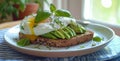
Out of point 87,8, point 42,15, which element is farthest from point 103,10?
point 42,15

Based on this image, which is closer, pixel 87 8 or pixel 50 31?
pixel 50 31

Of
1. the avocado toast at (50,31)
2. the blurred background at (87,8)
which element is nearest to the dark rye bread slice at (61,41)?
the avocado toast at (50,31)

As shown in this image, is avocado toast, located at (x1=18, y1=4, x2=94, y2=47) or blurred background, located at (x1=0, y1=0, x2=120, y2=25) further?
blurred background, located at (x1=0, y1=0, x2=120, y2=25)

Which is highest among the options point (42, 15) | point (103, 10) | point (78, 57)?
point (42, 15)

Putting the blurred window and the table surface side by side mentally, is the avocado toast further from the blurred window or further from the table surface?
the blurred window

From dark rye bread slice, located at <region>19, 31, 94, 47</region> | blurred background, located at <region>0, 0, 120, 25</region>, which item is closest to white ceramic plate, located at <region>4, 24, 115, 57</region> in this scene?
dark rye bread slice, located at <region>19, 31, 94, 47</region>

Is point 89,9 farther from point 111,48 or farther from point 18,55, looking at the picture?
point 18,55

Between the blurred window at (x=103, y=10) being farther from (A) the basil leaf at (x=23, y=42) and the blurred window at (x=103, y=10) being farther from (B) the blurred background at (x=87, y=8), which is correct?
(A) the basil leaf at (x=23, y=42)

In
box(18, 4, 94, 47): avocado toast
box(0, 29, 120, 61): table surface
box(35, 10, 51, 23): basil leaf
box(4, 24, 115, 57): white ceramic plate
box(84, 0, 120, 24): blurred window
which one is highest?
box(35, 10, 51, 23): basil leaf

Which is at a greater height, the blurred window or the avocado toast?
the avocado toast

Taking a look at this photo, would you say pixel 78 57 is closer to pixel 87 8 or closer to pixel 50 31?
pixel 50 31
